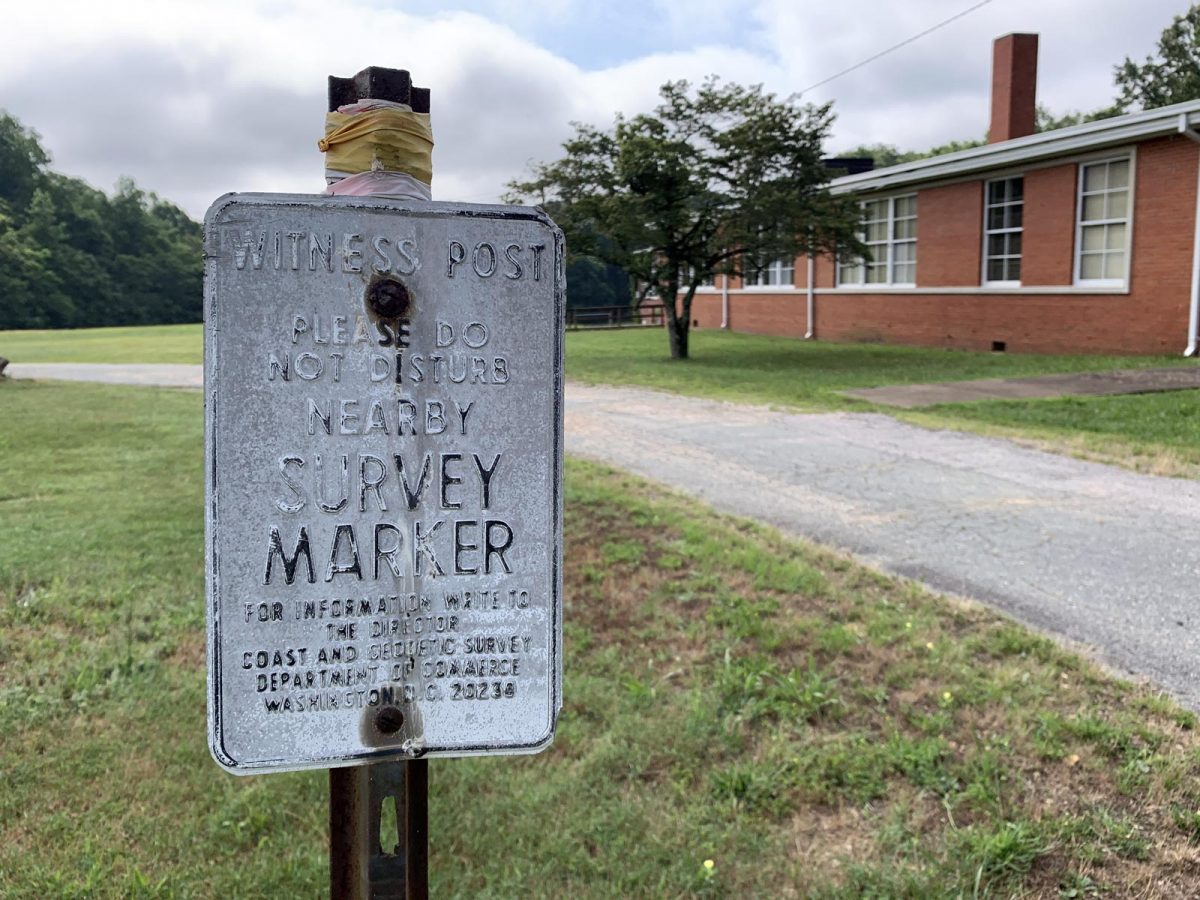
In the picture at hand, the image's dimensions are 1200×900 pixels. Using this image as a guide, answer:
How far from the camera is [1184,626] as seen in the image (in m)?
4.50

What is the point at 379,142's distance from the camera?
1692 mm

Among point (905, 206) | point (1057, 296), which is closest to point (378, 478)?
Result: point (1057, 296)

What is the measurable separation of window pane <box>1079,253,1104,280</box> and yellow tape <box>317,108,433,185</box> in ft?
63.8

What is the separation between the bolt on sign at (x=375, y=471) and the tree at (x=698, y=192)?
18322 millimetres

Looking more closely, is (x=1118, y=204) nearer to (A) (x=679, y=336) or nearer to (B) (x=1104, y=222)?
(B) (x=1104, y=222)

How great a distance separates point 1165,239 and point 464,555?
18403 mm

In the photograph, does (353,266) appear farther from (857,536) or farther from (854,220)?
(854,220)

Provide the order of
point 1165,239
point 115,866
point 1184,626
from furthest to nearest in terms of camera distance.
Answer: point 1165,239
point 1184,626
point 115,866

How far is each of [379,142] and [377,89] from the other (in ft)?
0.28

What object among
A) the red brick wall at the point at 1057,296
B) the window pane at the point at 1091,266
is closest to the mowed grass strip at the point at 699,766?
the red brick wall at the point at 1057,296

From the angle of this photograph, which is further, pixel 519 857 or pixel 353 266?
pixel 519 857

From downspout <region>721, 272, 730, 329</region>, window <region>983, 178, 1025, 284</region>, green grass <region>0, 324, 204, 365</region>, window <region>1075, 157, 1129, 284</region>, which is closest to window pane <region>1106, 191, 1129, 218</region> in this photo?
window <region>1075, 157, 1129, 284</region>

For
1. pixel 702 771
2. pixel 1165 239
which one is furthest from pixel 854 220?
pixel 702 771

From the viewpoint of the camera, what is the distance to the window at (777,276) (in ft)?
95.8
